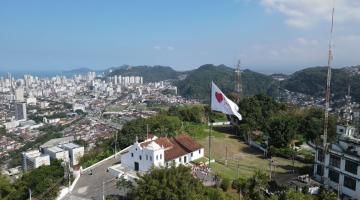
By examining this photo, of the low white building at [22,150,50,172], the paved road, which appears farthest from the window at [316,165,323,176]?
the low white building at [22,150,50,172]

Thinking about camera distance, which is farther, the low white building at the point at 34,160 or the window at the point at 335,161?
the low white building at the point at 34,160

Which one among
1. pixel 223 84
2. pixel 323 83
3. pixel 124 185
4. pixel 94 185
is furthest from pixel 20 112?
pixel 124 185

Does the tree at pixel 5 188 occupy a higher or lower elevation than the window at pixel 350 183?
lower

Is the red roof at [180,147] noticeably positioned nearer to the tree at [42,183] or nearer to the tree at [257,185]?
the tree at [257,185]

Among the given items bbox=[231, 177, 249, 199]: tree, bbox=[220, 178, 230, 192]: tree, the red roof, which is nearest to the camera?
bbox=[231, 177, 249, 199]: tree

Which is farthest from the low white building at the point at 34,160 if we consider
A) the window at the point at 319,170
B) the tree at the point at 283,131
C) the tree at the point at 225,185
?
the window at the point at 319,170

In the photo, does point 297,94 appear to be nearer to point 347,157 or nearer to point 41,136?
point 41,136

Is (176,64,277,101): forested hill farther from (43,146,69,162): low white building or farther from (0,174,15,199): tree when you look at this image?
(0,174,15,199): tree
